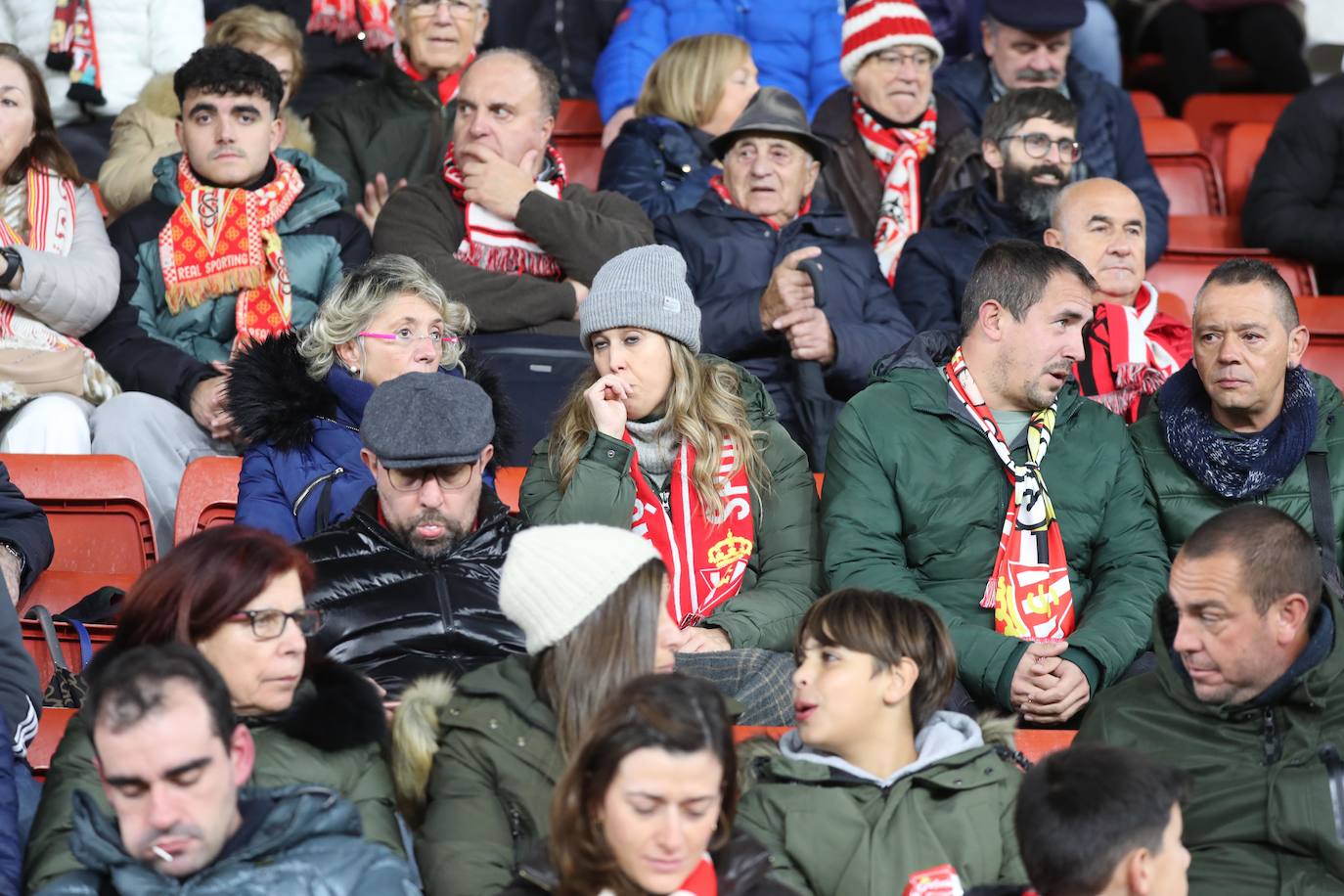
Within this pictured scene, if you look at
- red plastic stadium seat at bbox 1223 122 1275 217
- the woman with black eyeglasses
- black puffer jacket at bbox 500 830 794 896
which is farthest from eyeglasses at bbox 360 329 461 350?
red plastic stadium seat at bbox 1223 122 1275 217

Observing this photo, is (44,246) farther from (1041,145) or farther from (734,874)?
(734,874)

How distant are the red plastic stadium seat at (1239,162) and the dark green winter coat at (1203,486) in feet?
10.00

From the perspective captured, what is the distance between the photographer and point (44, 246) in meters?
5.51

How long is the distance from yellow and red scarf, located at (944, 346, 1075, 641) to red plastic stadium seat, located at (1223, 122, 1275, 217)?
11.7ft

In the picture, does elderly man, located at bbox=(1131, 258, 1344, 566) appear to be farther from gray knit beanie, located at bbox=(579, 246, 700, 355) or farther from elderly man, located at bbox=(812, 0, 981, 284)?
elderly man, located at bbox=(812, 0, 981, 284)

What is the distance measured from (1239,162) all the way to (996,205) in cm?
209

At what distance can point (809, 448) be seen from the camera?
5.51 meters

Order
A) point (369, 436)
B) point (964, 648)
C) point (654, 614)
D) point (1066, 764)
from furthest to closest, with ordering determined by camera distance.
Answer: point (964, 648)
point (369, 436)
point (654, 614)
point (1066, 764)

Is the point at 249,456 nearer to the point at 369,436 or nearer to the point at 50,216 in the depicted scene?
the point at 369,436

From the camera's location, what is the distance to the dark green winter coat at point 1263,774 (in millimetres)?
3459

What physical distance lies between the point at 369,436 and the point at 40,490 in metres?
1.15

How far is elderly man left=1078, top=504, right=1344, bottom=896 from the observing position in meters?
3.48

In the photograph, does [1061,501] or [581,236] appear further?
[581,236]

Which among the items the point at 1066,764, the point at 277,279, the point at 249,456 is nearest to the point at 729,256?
the point at 277,279
